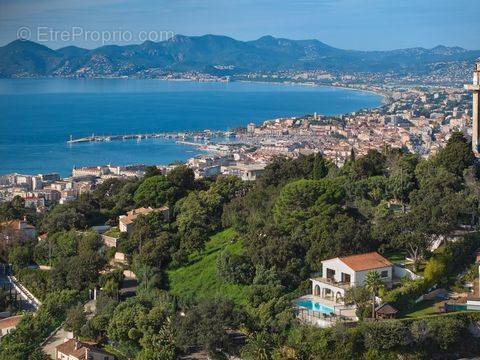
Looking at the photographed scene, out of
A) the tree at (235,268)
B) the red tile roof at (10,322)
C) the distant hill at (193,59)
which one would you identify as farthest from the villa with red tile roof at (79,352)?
the distant hill at (193,59)

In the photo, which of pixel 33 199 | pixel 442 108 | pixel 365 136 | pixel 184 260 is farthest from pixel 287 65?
pixel 184 260

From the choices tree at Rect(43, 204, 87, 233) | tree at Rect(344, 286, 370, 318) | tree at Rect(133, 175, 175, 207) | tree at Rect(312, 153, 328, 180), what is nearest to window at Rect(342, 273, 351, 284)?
tree at Rect(344, 286, 370, 318)

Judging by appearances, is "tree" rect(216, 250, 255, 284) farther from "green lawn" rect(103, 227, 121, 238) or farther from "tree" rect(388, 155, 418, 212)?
"green lawn" rect(103, 227, 121, 238)

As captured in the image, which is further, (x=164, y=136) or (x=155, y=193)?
(x=164, y=136)

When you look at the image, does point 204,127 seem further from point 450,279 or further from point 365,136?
point 450,279

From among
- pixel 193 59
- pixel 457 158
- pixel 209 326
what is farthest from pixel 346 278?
pixel 193 59

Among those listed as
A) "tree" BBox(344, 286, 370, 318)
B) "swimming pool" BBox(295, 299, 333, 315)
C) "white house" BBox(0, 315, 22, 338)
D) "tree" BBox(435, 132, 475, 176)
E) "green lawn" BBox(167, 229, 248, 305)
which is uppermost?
"tree" BBox(435, 132, 475, 176)

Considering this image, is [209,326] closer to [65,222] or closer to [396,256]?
A: [396,256]
